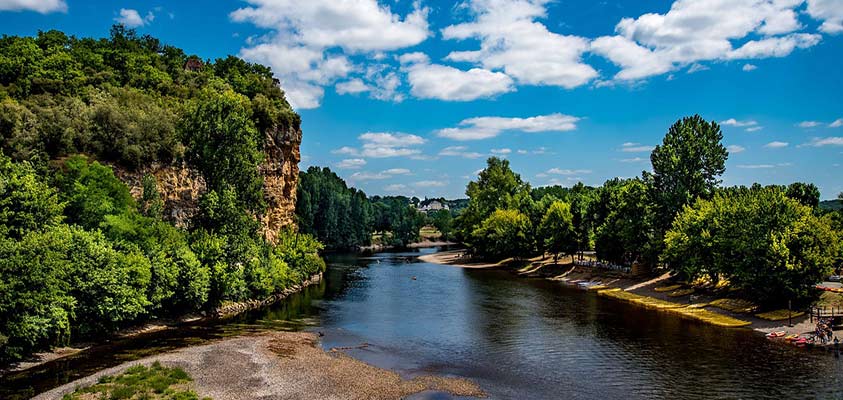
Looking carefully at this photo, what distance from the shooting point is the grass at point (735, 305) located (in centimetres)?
4972

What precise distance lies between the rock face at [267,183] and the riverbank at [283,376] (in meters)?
25.0

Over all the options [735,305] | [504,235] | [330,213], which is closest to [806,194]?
[735,305]

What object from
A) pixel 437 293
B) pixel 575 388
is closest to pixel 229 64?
pixel 437 293

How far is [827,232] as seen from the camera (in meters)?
45.5

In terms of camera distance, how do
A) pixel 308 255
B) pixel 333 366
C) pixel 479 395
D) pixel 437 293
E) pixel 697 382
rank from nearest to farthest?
pixel 479 395 → pixel 697 382 → pixel 333 366 → pixel 437 293 → pixel 308 255

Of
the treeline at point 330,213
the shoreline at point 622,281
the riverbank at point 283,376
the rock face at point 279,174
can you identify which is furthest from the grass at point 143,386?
the treeline at point 330,213

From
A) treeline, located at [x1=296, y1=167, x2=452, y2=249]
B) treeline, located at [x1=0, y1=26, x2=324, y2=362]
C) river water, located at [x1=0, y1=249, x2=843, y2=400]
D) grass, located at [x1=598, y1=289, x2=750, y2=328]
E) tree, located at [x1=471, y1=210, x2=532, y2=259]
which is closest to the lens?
river water, located at [x1=0, y1=249, x2=843, y2=400]

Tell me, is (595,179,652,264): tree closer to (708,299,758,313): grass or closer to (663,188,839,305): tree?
(663,188,839,305): tree

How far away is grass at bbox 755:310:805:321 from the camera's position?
4474 cm

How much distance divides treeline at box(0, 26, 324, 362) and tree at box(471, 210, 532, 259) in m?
39.2

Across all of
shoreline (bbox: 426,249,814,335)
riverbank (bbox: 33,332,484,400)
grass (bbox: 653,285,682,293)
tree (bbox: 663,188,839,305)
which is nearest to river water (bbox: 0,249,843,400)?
riverbank (bbox: 33,332,484,400)

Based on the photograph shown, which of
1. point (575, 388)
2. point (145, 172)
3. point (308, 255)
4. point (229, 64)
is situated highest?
point (229, 64)

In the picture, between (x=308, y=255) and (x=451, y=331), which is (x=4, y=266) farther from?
(x=308, y=255)

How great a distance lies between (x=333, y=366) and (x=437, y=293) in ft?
117
